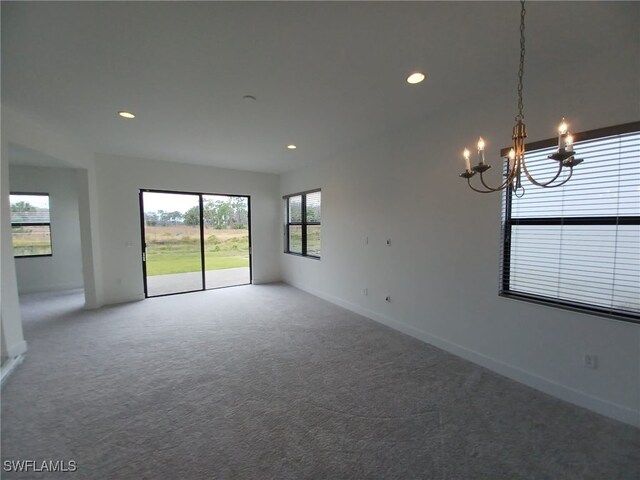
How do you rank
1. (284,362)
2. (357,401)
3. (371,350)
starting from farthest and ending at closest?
(371,350)
(284,362)
(357,401)

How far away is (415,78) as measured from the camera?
2273 mm

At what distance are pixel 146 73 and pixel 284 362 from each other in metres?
3.01

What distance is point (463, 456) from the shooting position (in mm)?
1639

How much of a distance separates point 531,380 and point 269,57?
3.57m

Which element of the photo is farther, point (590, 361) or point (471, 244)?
point (471, 244)

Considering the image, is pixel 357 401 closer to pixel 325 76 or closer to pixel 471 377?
pixel 471 377

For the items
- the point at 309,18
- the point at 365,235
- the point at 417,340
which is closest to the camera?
the point at 309,18

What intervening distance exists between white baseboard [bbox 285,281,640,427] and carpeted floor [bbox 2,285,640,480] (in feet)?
0.25

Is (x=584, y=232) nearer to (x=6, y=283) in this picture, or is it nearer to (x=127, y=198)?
(x=6, y=283)

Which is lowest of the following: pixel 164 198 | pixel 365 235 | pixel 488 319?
pixel 488 319

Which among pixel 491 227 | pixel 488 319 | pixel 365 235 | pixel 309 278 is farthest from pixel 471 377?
pixel 309 278

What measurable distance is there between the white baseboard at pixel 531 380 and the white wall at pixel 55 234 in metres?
6.97

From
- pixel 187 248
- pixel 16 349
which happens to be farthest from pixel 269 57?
pixel 187 248

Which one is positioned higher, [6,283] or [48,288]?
[6,283]
